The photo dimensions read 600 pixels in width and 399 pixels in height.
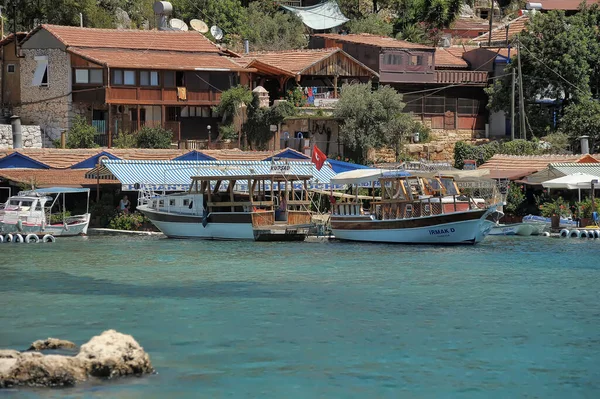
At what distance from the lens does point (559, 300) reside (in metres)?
28.9

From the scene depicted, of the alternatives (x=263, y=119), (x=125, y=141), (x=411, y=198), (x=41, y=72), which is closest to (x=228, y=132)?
(x=263, y=119)

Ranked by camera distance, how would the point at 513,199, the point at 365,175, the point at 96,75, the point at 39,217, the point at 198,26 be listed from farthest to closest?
1. the point at 198,26
2. the point at 96,75
3. the point at 513,199
4. the point at 365,175
5. the point at 39,217

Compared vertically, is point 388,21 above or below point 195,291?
above

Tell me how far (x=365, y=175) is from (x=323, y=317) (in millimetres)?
21493

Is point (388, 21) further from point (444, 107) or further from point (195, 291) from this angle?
point (195, 291)

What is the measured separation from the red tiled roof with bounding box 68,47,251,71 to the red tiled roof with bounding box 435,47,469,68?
563 inches

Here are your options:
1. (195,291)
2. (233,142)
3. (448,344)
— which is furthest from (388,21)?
(448,344)

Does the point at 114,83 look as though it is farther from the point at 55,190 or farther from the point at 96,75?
the point at 55,190

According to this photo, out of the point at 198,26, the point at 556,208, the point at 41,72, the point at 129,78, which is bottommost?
the point at 556,208

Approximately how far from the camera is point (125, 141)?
58875 millimetres

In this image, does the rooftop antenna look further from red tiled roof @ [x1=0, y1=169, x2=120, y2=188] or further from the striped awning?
red tiled roof @ [x1=0, y1=169, x2=120, y2=188]

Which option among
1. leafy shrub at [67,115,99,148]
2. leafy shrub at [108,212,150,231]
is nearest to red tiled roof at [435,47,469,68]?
leafy shrub at [67,115,99,148]

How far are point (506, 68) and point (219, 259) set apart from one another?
105 ft

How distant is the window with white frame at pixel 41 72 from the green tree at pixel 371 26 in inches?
1074
